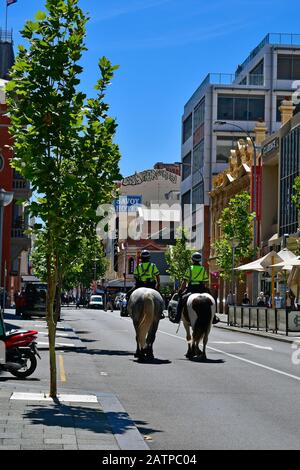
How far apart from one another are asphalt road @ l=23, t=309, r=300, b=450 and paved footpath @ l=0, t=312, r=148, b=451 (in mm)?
277

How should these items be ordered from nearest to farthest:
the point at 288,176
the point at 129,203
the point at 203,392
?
1. the point at 203,392
2. the point at 288,176
3. the point at 129,203

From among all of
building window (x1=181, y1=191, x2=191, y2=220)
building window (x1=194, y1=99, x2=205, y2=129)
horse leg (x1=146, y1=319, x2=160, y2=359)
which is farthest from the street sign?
horse leg (x1=146, y1=319, x2=160, y2=359)

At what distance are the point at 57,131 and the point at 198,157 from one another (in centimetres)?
8076

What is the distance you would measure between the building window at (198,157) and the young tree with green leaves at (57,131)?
77.2m

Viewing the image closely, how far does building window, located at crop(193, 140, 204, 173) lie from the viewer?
89438mm

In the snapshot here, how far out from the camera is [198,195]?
90.9 meters

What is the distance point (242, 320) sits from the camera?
41.7m

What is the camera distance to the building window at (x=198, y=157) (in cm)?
8944

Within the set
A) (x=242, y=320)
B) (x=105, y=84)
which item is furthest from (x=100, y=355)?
(x=242, y=320)

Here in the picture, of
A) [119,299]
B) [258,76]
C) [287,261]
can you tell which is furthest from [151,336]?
[258,76]

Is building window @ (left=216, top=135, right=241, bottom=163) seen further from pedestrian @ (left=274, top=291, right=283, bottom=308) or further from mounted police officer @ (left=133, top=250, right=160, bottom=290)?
mounted police officer @ (left=133, top=250, right=160, bottom=290)

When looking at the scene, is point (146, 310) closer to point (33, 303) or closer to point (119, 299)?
point (33, 303)
